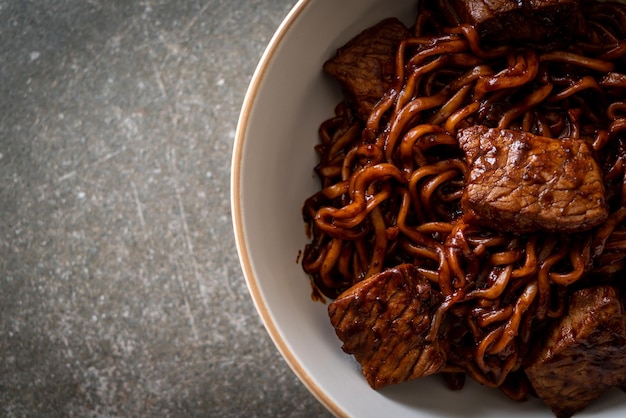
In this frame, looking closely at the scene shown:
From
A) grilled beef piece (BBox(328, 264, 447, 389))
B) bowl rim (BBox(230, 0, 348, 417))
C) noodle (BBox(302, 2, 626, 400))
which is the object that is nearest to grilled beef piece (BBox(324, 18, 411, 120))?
noodle (BBox(302, 2, 626, 400))

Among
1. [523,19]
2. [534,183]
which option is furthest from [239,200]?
[523,19]

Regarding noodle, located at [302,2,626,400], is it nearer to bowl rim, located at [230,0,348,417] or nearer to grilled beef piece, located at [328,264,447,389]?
grilled beef piece, located at [328,264,447,389]

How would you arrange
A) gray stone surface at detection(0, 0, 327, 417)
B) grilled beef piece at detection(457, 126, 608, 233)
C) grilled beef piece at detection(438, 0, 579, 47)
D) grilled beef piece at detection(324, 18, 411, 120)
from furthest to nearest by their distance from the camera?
1. gray stone surface at detection(0, 0, 327, 417)
2. grilled beef piece at detection(324, 18, 411, 120)
3. grilled beef piece at detection(438, 0, 579, 47)
4. grilled beef piece at detection(457, 126, 608, 233)

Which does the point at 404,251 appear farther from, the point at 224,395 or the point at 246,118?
the point at 224,395

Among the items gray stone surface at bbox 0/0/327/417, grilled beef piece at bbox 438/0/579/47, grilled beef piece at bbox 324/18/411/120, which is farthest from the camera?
gray stone surface at bbox 0/0/327/417

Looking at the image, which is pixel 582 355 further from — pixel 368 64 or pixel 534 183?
pixel 368 64

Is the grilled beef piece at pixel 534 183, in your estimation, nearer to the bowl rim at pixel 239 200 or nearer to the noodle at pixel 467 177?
the noodle at pixel 467 177

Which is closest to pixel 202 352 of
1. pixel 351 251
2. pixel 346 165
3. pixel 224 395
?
pixel 224 395

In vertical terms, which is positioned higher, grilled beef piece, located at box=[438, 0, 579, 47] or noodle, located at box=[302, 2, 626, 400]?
grilled beef piece, located at box=[438, 0, 579, 47]

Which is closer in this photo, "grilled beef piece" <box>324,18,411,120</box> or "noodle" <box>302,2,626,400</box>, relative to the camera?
"noodle" <box>302,2,626,400</box>
